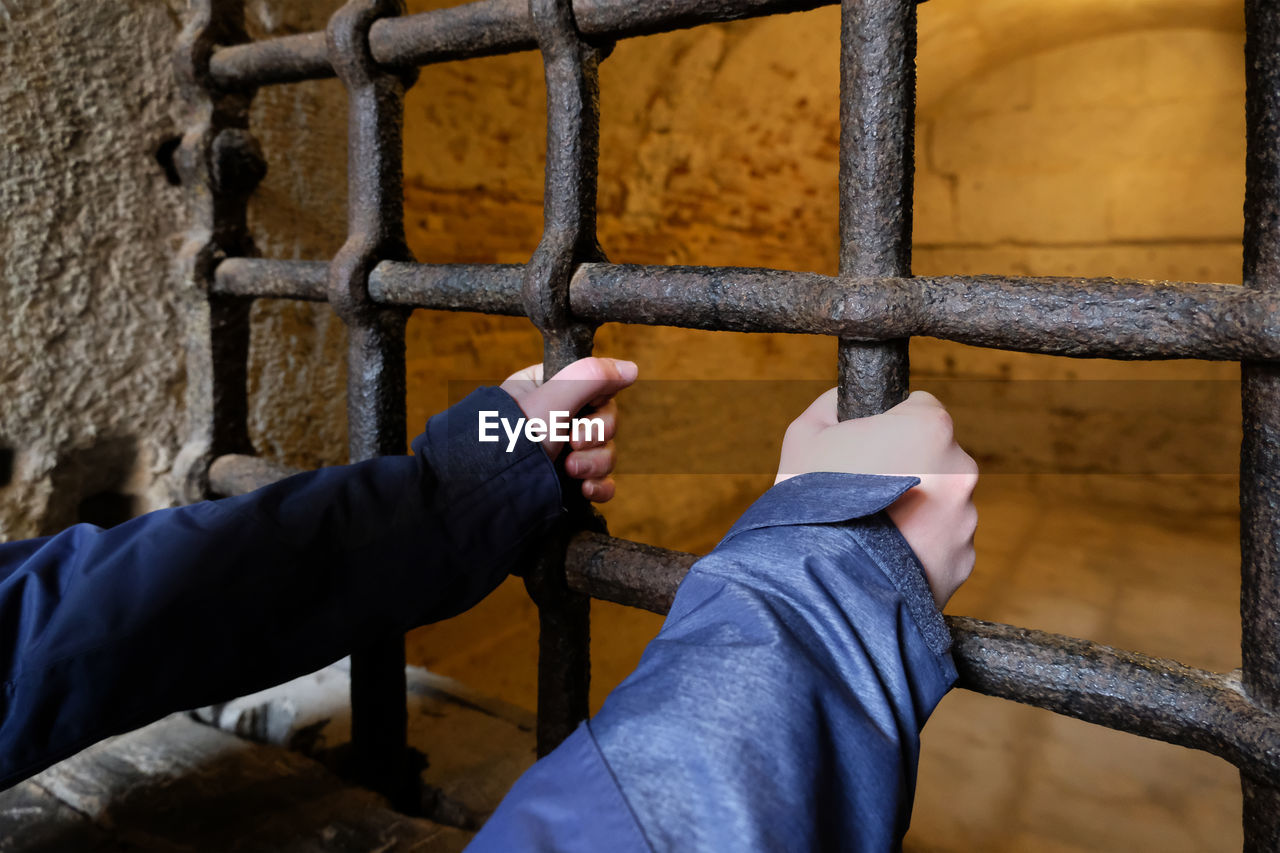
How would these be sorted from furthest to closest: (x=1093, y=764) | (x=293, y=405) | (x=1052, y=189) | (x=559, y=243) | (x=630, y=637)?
(x=1052, y=189), (x=630, y=637), (x=1093, y=764), (x=293, y=405), (x=559, y=243)

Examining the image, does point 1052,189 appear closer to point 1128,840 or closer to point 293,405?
point 1128,840

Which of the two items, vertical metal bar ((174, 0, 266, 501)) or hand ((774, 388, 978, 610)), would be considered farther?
vertical metal bar ((174, 0, 266, 501))

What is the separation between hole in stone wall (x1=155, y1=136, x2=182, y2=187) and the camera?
960 millimetres

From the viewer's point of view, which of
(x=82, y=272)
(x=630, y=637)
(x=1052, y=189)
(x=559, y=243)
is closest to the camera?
(x=559, y=243)

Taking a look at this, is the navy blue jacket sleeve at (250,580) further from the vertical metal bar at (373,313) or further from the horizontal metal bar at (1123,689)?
the horizontal metal bar at (1123,689)

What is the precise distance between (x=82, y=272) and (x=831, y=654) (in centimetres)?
87

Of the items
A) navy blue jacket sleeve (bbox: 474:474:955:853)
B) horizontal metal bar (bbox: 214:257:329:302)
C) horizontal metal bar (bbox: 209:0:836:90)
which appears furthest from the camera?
horizontal metal bar (bbox: 214:257:329:302)

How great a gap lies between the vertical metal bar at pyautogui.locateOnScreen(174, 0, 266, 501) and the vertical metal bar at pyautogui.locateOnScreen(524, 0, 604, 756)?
44 cm

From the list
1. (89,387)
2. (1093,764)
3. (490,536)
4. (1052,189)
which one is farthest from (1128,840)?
(1052,189)

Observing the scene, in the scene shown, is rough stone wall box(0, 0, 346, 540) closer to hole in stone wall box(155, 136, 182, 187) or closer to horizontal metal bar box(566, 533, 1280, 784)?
hole in stone wall box(155, 136, 182, 187)

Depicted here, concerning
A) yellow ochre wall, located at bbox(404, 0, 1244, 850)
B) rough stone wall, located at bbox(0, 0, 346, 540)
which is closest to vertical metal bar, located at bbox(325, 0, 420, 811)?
rough stone wall, located at bbox(0, 0, 346, 540)

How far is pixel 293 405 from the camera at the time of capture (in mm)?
1092

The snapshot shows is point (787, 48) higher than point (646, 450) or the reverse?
higher

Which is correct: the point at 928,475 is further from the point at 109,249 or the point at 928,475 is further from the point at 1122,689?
the point at 109,249
